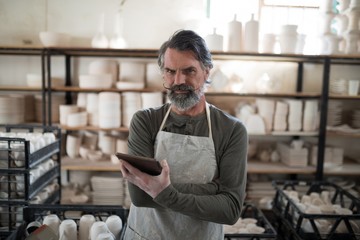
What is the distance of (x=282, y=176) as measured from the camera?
3832mm

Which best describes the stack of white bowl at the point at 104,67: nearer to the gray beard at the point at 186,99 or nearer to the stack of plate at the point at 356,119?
the gray beard at the point at 186,99

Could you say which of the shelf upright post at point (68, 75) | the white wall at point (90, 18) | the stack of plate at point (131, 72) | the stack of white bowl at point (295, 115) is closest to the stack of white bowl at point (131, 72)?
the stack of plate at point (131, 72)

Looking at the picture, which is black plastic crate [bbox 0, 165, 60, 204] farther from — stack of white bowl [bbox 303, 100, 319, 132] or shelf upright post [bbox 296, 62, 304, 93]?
shelf upright post [bbox 296, 62, 304, 93]

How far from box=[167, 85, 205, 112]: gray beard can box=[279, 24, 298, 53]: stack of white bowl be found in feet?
7.31

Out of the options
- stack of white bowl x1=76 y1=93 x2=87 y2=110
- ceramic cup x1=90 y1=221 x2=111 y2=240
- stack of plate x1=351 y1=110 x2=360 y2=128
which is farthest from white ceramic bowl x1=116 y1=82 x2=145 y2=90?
stack of plate x1=351 y1=110 x2=360 y2=128

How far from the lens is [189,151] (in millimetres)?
1349

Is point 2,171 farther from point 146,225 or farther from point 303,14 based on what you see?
point 303,14

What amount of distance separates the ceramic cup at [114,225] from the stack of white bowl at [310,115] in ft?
7.97

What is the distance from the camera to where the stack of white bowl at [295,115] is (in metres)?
3.26

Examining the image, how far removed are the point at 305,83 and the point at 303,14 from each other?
2.73 feet

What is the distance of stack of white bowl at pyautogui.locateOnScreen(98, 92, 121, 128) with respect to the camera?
10.4 ft

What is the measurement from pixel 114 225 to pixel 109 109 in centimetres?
177

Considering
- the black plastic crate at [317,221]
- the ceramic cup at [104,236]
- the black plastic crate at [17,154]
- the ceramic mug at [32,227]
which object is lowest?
the black plastic crate at [317,221]

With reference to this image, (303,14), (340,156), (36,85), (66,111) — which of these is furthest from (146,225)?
(303,14)
